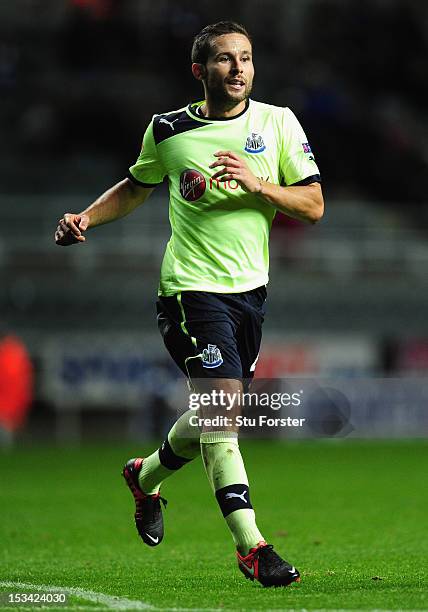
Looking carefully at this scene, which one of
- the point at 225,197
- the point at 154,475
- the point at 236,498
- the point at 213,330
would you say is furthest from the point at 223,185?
the point at 154,475

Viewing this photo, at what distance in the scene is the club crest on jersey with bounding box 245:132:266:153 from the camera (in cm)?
562

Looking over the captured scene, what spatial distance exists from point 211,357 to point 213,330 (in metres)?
0.13

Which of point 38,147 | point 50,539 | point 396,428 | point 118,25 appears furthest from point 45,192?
point 50,539

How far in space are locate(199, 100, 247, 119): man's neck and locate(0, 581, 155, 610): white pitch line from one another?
2090 mm

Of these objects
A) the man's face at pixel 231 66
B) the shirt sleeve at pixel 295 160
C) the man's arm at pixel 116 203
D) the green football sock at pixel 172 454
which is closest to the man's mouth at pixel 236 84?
the man's face at pixel 231 66

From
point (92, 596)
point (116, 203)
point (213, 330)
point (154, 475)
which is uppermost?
point (116, 203)

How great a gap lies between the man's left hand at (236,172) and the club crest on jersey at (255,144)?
293 mm

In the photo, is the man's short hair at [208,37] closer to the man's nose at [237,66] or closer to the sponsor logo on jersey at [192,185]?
the man's nose at [237,66]

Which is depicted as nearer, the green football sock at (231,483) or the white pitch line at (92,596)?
the white pitch line at (92,596)

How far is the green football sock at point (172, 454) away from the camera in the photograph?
5828 millimetres

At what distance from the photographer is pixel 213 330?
17.9ft

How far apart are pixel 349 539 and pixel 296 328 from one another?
15.2m

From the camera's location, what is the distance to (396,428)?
67.1 ft

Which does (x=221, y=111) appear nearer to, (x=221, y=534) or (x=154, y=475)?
(x=154, y=475)
